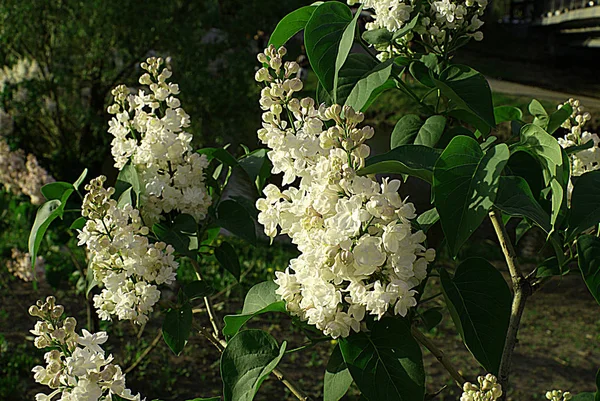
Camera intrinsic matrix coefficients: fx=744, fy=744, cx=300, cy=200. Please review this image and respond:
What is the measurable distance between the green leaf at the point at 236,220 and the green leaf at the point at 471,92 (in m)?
0.43

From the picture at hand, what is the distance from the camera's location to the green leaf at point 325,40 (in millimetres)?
859

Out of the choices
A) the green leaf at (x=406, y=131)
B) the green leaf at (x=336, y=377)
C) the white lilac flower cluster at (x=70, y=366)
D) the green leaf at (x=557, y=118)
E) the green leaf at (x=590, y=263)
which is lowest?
the green leaf at (x=336, y=377)

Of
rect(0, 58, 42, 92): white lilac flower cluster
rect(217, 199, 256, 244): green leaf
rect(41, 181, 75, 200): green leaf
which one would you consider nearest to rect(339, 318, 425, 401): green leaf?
rect(217, 199, 256, 244): green leaf

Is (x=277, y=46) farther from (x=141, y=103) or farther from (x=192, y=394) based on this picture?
(x=192, y=394)

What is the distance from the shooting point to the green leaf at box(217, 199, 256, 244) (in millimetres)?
1209

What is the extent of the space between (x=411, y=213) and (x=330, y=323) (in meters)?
0.14

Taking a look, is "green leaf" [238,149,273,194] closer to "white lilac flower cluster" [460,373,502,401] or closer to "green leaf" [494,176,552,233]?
"green leaf" [494,176,552,233]

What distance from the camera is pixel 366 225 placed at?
71cm

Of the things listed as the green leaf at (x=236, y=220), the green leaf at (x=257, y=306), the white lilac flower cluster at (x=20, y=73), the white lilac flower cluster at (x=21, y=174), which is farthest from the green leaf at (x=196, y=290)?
the white lilac flower cluster at (x=20, y=73)

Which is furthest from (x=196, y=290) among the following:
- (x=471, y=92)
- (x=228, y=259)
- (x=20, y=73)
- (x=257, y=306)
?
(x=20, y=73)

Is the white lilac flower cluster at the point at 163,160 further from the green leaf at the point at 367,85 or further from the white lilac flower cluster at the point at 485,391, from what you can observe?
the white lilac flower cluster at the point at 485,391

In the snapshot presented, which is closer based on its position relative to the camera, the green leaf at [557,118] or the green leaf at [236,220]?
the green leaf at [557,118]

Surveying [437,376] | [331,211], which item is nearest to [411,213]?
[331,211]

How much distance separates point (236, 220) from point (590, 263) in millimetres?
587
